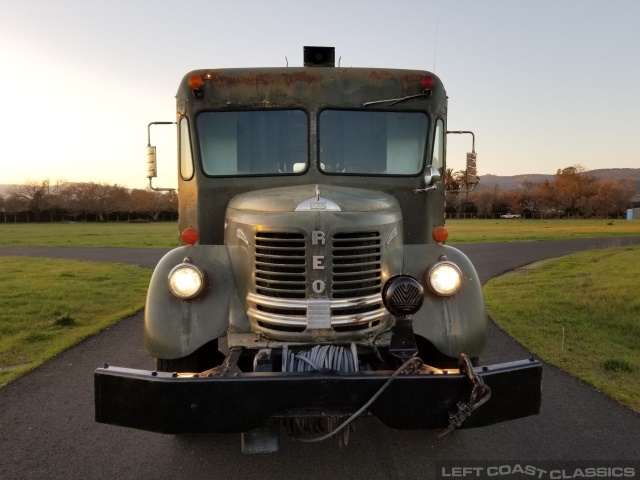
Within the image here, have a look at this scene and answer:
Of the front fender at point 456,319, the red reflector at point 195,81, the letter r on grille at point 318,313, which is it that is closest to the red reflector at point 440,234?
the front fender at point 456,319

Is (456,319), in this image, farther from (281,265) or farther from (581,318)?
(581,318)

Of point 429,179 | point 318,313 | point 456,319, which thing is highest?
point 429,179

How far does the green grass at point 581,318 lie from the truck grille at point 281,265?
3410 millimetres

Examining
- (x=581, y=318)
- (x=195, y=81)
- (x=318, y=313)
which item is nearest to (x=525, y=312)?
(x=581, y=318)

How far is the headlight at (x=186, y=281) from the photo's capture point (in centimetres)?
372

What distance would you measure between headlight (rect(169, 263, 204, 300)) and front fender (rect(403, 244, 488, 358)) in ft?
5.25

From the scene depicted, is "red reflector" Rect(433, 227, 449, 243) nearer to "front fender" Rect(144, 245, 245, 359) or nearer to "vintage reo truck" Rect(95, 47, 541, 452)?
"vintage reo truck" Rect(95, 47, 541, 452)

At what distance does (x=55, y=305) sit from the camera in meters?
9.82

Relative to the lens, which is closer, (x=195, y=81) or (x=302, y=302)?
(x=302, y=302)

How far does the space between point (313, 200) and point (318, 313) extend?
2.60ft

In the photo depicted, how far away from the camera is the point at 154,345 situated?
370 cm

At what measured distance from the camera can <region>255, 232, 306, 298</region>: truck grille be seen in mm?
3539

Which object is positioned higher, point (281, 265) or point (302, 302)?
point (281, 265)

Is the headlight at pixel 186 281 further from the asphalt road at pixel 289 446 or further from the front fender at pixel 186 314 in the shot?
the asphalt road at pixel 289 446
